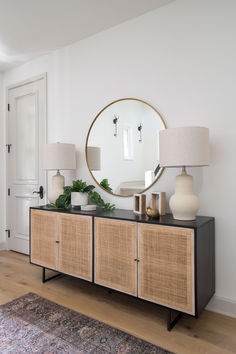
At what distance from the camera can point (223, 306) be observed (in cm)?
198

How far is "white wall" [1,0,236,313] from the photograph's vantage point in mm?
1968

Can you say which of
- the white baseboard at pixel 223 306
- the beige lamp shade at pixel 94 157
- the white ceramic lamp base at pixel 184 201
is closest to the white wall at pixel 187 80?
the white baseboard at pixel 223 306

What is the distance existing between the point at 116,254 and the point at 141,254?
0.74 ft

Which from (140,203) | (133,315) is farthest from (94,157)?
(133,315)

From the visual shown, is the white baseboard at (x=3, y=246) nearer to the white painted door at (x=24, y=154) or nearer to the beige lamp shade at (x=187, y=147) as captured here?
the white painted door at (x=24, y=154)

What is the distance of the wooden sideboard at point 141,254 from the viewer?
5.60 ft

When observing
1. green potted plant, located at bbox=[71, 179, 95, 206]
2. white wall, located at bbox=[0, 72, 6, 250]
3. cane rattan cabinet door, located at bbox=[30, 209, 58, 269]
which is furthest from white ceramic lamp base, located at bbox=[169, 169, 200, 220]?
white wall, located at bbox=[0, 72, 6, 250]

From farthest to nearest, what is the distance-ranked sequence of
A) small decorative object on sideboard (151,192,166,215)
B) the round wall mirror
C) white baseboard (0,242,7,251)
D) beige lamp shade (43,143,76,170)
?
white baseboard (0,242,7,251) < beige lamp shade (43,143,76,170) < the round wall mirror < small decorative object on sideboard (151,192,166,215)

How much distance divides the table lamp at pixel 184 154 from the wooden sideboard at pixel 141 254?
0.37ft

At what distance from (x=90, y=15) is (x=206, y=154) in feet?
5.57

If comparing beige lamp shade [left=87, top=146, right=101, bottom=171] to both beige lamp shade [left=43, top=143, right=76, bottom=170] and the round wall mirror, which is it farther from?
beige lamp shade [left=43, top=143, right=76, bottom=170]

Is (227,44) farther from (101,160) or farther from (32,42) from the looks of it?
(32,42)

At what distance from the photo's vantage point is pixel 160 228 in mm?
1808

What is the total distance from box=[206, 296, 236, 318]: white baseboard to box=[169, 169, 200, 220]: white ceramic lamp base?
0.69 metres
